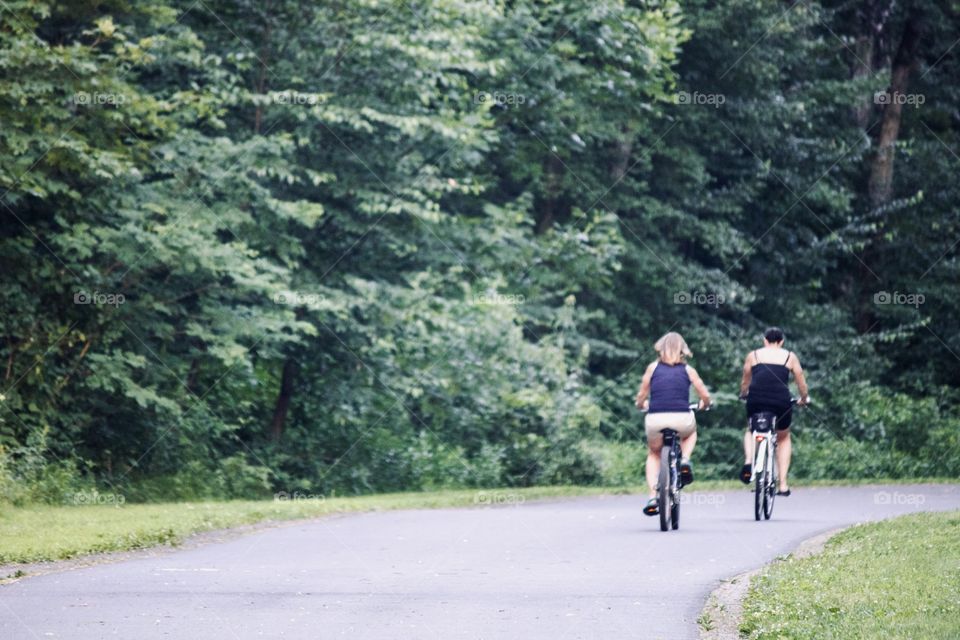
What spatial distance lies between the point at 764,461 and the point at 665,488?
205cm

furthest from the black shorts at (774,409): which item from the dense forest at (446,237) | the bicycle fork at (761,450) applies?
the dense forest at (446,237)

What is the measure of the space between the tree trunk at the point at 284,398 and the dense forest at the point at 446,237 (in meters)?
0.38

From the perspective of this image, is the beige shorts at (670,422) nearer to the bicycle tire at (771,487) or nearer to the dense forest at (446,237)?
the bicycle tire at (771,487)

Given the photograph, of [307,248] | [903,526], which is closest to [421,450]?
[307,248]

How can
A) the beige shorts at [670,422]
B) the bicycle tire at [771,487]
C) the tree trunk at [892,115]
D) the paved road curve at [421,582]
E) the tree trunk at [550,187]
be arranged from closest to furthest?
the paved road curve at [421,582] → the beige shorts at [670,422] → the bicycle tire at [771,487] → the tree trunk at [550,187] → the tree trunk at [892,115]

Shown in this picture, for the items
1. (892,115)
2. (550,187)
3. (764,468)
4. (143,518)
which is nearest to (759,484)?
(764,468)

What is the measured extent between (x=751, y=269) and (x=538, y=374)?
1297 centimetres

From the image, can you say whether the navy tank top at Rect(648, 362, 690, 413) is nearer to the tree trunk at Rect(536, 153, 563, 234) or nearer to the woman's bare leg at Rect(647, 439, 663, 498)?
the woman's bare leg at Rect(647, 439, 663, 498)

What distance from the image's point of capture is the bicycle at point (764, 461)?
57.2 ft

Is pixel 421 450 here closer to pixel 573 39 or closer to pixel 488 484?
pixel 488 484

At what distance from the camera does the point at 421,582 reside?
1167 centimetres

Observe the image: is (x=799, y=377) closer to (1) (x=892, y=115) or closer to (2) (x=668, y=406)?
(2) (x=668, y=406)

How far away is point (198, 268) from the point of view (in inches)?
963

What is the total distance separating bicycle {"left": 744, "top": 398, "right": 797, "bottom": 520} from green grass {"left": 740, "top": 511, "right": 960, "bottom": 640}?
343 centimetres
